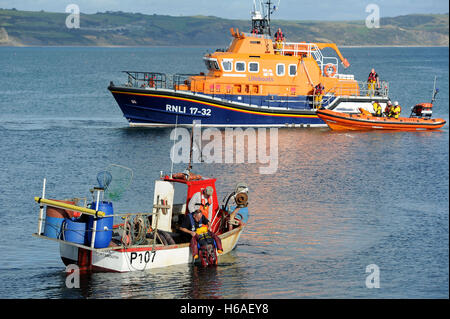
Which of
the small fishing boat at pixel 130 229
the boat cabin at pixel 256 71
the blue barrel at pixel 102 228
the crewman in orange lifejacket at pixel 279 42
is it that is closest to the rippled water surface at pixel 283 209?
the small fishing boat at pixel 130 229

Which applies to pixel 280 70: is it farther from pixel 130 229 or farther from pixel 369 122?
pixel 130 229

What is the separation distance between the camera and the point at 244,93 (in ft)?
128

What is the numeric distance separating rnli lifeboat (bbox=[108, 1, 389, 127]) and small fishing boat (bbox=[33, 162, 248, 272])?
18.8 m

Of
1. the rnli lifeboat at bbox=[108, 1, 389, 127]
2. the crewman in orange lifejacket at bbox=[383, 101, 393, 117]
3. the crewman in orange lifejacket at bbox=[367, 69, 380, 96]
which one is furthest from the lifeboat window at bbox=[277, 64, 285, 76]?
the crewman in orange lifejacket at bbox=[383, 101, 393, 117]

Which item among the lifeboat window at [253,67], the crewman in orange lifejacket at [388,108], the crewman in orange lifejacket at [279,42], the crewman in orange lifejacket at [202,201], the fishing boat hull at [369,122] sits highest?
the crewman in orange lifejacket at [279,42]

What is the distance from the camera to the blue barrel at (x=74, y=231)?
16.5 meters

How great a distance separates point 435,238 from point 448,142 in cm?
1896

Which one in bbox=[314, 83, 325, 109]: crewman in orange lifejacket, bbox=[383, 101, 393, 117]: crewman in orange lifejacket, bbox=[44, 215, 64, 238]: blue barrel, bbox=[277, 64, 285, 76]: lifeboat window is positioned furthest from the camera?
bbox=[383, 101, 393, 117]: crewman in orange lifejacket

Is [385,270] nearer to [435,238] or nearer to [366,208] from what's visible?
[435,238]

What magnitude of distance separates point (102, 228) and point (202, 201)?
3.01 metres

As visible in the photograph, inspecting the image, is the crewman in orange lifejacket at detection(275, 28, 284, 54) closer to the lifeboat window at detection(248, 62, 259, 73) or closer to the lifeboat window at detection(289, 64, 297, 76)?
the lifeboat window at detection(289, 64, 297, 76)

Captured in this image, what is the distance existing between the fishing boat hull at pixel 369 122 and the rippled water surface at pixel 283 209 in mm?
471

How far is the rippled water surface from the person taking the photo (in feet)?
55.8

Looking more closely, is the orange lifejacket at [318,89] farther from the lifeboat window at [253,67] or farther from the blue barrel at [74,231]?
the blue barrel at [74,231]
